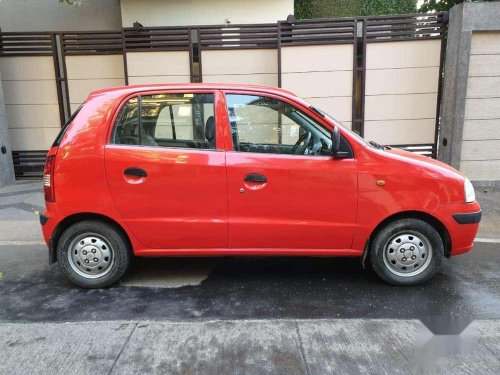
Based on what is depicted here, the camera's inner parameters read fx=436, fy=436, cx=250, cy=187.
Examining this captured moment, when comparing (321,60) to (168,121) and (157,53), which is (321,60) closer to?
(157,53)

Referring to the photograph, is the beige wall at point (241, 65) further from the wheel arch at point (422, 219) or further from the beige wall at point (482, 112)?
the wheel arch at point (422, 219)

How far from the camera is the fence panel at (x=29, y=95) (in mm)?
8781

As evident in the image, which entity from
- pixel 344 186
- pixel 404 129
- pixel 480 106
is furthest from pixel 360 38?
pixel 344 186

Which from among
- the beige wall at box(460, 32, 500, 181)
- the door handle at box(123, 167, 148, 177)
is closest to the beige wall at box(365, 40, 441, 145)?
the beige wall at box(460, 32, 500, 181)

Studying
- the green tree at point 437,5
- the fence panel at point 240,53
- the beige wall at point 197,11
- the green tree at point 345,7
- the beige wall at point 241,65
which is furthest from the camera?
the green tree at point 437,5

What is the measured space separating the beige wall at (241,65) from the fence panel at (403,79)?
1.87m

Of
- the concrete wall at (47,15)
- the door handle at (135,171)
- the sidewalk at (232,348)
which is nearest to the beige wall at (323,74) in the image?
the concrete wall at (47,15)

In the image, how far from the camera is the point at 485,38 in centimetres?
757

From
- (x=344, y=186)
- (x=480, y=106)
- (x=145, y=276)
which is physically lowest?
(x=145, y=276)

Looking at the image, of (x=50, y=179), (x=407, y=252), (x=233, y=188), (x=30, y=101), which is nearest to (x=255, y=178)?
(x=233, y=188)

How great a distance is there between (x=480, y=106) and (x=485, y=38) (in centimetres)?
116

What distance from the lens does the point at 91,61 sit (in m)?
8.84

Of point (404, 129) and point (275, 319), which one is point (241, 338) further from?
point (404, 129)

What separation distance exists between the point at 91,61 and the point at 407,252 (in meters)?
7.41
